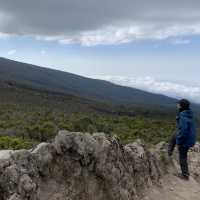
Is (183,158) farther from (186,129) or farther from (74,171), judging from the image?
(74,171)

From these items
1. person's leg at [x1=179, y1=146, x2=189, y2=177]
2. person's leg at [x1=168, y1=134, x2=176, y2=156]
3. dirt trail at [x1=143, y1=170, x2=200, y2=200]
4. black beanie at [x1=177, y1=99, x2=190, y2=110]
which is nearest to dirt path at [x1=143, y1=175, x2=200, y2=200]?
dirt trail at [x1=143, y1=170, x2=200, y2=200]

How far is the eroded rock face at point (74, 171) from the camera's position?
822 centimetres

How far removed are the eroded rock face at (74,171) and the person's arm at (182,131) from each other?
4.61 ft

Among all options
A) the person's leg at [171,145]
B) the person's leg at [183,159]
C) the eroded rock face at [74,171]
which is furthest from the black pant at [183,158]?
the eroded rock face at [74,171]

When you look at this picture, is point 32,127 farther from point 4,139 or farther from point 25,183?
point 25,183

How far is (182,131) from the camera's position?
12086 mm

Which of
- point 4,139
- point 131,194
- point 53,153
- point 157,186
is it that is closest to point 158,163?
point 157,186

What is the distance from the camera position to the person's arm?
12.0m

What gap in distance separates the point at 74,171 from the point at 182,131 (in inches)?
154

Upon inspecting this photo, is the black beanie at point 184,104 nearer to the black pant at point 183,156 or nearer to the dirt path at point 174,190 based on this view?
the black pant at point 183,156

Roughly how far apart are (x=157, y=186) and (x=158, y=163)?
111 cm

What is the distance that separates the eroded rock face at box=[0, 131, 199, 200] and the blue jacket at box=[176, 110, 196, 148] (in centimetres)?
146

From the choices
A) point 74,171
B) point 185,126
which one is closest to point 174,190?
point 185,126

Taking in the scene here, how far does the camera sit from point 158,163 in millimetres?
12859
